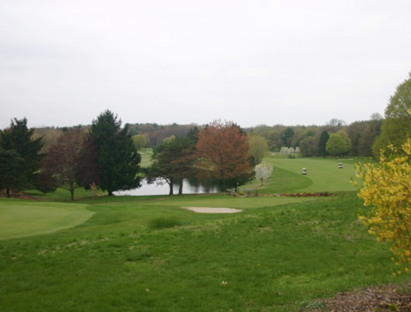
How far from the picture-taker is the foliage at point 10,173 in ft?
132

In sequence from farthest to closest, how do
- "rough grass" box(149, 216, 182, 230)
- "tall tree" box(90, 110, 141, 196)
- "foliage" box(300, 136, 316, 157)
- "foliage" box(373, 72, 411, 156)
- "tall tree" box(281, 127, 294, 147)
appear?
"tall tree" box(281, 127, 294, 147) < "foliage" box(300, 136, 316, 157) < "tall tree" box(90, 110, 141, 196) < "foliage" box(373, 72, 411, 156) < "rough grass" box(149, 216, 182, 230)

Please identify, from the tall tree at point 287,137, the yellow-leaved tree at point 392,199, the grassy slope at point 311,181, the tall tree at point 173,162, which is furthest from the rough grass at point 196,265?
the tall tree at point 287,137

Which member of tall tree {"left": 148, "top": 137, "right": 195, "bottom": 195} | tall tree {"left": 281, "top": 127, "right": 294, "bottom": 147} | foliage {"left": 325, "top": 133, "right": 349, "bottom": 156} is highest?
tall tree {"left": 281, "top": 127, "right": 294, "bottom": 147}

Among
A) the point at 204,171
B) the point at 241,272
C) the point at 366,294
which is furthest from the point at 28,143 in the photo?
the point at 366,294

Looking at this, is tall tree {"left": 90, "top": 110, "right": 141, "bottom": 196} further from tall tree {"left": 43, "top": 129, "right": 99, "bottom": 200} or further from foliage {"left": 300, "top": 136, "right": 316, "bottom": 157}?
foliage {"left": 300, "top": 136, "right": 316, "bottom": 157}

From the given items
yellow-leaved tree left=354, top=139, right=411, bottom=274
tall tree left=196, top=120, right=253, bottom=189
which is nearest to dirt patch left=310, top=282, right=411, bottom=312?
yellow-leaved tree left=354, top=139, right=411, bottom=274

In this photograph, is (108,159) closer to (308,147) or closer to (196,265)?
(196,265)

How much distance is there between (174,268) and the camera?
9.71m

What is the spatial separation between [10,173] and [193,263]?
37.3 m

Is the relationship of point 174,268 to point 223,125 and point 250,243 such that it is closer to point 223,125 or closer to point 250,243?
point 250,243

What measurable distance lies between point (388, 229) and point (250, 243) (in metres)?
6.72

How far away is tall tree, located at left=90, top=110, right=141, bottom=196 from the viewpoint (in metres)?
45.3

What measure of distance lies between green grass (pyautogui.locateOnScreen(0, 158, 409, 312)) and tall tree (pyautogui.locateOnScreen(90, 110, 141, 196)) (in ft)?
94.6

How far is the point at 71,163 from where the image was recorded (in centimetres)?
4256
